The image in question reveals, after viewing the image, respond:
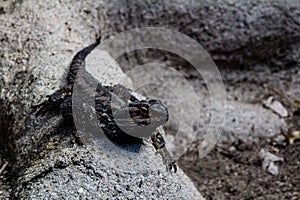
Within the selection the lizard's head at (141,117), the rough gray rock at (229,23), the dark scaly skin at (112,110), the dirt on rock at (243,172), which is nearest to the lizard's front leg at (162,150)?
the dark scaly skin at (112,110)

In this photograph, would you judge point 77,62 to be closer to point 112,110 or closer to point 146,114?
point 112,110

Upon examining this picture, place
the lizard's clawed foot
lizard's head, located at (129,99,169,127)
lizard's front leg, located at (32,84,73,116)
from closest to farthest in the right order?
1. lizard's head, located at (129,99,169,127)
2. the lizard's clawed foot
3. lizard's front leg, located at (32,84,73,116)

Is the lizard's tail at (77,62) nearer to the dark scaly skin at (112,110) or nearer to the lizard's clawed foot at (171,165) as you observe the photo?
the dark scaly skin at (112,110)

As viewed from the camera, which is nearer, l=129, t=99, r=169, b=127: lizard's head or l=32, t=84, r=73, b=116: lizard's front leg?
l=129, t=99, r=169, b=127: lizard's head

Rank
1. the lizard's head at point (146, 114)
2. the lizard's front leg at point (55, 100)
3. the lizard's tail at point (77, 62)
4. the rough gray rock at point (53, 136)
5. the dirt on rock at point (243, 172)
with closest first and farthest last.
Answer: the rough gray rock at point (53, 136) → the lizard's head at point (146, 114) → the lizard's front leg at point (55, 100) → the lizard's tail at point (77, 62) → the dirt on rock at point (243, 172)

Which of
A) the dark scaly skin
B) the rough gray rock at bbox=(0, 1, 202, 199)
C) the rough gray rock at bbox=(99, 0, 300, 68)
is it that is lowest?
the rough gray rock at bbox=(99, 0, 300, 68)

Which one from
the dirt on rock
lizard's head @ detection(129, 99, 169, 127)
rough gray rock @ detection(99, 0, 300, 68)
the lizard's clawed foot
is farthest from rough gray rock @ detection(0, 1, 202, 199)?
the dirt on rock

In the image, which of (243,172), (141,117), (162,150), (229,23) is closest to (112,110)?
(141,117)

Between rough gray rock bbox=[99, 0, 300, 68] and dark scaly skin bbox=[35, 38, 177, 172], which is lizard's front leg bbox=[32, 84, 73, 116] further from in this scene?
rough gray rock bbox=[99, 0, 300, 68]

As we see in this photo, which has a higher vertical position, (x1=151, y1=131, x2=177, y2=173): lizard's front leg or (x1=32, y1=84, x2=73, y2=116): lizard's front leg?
(x1=32, y1=84, x2=73, y2=116): lizard's front leg
